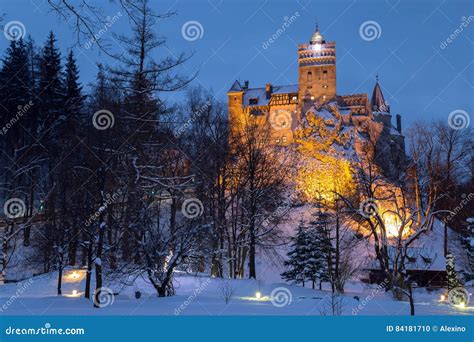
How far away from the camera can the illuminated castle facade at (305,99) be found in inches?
2581

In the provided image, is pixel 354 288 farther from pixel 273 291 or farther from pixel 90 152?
pixel 90 152

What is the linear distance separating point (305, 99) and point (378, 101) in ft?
81.9

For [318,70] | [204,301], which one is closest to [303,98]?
[318,70]

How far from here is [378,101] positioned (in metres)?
83.7

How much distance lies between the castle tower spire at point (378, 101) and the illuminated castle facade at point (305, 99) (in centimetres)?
491

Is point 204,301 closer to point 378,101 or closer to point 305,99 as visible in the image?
point 305,99

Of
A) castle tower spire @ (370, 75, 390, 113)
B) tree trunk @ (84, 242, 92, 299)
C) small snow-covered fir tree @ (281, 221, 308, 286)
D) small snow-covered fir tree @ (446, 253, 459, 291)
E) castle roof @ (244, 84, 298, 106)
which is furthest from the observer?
castle tower spire @ (370, 75, 390, 113)

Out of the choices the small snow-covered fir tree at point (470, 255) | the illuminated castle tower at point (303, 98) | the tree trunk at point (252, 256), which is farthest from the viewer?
the illuminated castle tower at point (303, 98)

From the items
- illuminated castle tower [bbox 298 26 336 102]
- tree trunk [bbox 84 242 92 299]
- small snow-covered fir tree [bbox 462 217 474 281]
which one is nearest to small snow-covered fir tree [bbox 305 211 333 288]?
small snow-covered fir tree [bbox 462 217 474 281]

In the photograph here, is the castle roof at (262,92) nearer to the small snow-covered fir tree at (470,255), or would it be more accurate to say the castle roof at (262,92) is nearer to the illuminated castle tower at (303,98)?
the illuminated castle tower at (303,98)

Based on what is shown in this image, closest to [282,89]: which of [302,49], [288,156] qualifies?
[302,49]

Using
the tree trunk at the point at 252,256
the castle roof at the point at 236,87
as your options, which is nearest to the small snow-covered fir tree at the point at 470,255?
the tree trunk at the point at 252,256

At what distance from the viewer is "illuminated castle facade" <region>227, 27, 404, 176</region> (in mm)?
65562

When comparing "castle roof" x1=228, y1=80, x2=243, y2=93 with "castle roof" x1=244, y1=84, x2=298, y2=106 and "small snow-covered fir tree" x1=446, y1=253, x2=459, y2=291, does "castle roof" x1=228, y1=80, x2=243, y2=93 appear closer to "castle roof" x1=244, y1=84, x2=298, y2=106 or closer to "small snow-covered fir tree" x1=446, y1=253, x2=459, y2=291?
"castle roof" x1=244, y1=84, x2=298, y2=106
